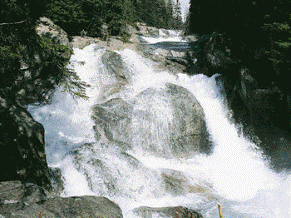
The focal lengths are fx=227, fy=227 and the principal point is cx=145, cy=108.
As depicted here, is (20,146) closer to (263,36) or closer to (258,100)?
(258,100)

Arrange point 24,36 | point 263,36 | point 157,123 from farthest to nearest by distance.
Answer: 1. point 263,36
2. point 157,123
3. point 24,36

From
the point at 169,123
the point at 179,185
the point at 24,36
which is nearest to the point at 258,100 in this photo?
the point at 169,123

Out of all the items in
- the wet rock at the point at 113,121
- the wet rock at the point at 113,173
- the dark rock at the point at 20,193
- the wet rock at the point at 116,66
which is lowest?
the wet rock at the point at 113,173

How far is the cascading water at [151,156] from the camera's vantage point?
290 inches

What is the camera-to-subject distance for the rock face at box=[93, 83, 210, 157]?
1046 cm

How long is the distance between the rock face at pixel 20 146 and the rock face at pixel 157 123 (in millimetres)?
3797

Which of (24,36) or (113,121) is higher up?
(24,36)

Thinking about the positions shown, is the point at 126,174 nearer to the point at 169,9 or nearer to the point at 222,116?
the point at 222,116

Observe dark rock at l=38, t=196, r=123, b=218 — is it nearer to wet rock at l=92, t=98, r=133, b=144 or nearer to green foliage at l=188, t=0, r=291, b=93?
wet rock at l=92, t=98, r=133, b=144

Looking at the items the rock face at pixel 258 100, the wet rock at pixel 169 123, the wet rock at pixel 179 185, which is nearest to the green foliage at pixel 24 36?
the wet rock at pixel 179 185

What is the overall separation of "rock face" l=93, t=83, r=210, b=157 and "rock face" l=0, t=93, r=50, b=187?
3797mm

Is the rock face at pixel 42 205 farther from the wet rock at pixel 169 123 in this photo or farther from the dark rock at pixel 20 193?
Answer: the wet rock at pixel 169 123

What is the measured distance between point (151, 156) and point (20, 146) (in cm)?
579

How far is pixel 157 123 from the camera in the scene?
440 inches
